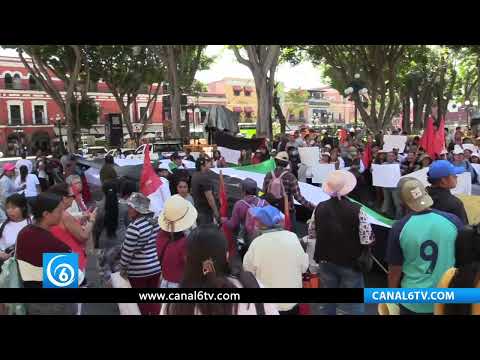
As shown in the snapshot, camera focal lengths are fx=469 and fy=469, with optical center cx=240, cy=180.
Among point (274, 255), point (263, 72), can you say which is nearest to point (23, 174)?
point (263, 72)

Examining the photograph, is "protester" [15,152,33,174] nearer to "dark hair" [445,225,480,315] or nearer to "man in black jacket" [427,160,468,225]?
"man in black jacket" [427,160,468,225]

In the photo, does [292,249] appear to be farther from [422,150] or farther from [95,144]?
[95,144]

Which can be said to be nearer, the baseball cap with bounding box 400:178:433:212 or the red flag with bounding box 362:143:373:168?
the baseball cap with bounding box 400:178:433:212

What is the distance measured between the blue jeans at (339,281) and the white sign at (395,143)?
507cm

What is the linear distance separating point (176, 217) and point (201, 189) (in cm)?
219

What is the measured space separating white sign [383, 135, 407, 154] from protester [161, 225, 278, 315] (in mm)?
6151

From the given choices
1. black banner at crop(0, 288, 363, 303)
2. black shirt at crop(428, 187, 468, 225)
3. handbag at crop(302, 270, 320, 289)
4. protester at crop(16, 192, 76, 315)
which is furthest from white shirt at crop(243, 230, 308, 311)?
protester at crop(16, 192, 76, 315)

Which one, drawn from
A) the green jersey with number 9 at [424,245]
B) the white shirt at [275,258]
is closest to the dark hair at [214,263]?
the white shirt at [275,258]

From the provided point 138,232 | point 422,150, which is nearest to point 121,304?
point 138,232

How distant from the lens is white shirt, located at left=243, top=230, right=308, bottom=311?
3.83 m

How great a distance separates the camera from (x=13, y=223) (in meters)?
4.48

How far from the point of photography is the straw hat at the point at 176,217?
4098 millimetres

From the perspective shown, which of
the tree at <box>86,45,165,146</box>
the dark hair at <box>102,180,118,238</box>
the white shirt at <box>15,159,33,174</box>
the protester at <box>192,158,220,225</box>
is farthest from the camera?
the tree at <box>86,45,165,146</box>

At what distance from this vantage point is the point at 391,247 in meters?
3.93
